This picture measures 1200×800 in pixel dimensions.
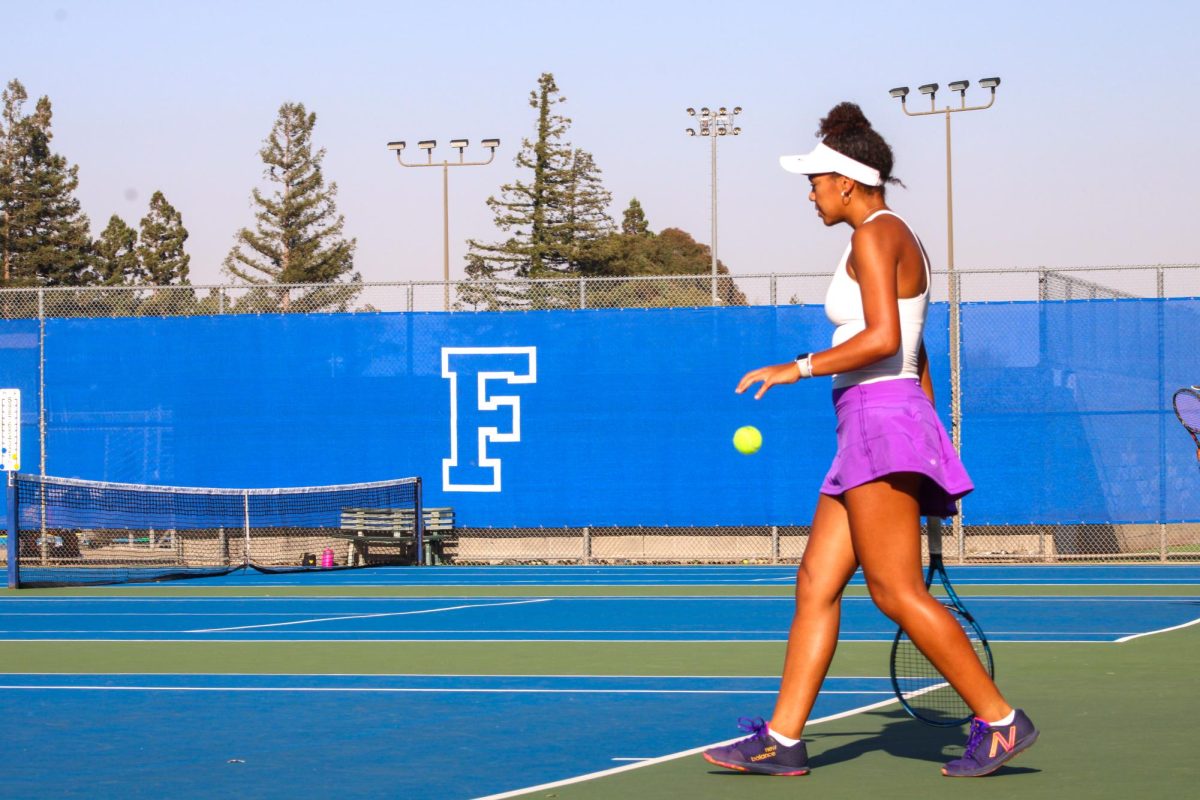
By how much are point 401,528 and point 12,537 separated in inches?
194

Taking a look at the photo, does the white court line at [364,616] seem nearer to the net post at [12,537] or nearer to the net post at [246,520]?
the net post at [12,537]

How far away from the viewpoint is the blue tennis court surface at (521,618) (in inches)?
457

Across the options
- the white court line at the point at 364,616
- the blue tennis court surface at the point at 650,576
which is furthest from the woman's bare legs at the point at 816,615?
the blue tennis court surface at the point at 650,576

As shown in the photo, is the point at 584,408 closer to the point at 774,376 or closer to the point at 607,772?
the point at 607,772

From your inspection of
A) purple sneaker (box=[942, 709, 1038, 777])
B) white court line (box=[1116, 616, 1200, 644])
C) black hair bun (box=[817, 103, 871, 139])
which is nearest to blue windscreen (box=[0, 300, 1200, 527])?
white court line (box=[1116, 616, 1200, 644])

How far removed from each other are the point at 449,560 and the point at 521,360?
253 centimetres

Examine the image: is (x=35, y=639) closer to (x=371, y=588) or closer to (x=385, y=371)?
(x=371, y=588)

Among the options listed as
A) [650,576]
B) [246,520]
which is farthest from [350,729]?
[246,520]

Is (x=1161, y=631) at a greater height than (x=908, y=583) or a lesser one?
lesser

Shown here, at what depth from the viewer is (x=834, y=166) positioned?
569 centimetres

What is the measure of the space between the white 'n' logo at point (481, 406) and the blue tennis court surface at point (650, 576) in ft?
3.48

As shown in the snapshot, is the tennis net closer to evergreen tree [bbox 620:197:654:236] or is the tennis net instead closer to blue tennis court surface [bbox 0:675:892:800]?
blue tennis court surface [bbox 0:675:892:800]

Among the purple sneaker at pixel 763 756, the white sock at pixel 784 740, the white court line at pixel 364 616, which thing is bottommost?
the white court line at pixel 364 616

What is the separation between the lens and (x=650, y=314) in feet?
68.5
